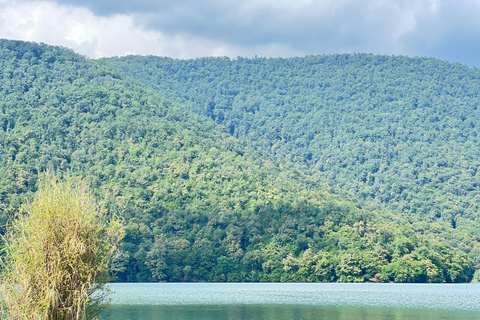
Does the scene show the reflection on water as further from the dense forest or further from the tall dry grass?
the dense forest

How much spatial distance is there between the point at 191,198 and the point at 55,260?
280 ft

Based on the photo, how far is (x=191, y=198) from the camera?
104 meters

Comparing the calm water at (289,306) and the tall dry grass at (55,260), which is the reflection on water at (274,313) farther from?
the tall dry grass at (55,260)

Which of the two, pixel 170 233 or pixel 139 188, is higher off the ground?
pixel 139 188

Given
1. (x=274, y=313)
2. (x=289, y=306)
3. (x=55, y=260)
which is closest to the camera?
(x=55, y=260)

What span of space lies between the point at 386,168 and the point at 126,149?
76.7m

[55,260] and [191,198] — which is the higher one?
[55,260]

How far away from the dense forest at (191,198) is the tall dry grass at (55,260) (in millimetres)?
57523

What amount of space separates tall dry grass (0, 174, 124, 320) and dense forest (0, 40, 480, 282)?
57.5 m

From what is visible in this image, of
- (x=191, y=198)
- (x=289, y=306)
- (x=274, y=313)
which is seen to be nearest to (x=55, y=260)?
(x=274, y=313)

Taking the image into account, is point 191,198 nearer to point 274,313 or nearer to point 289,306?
point 289,306

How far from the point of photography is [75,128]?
116 meters

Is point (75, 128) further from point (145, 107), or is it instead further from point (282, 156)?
point (282, 156)

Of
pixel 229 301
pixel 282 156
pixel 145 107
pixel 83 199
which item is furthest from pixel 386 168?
pixel 83 199
